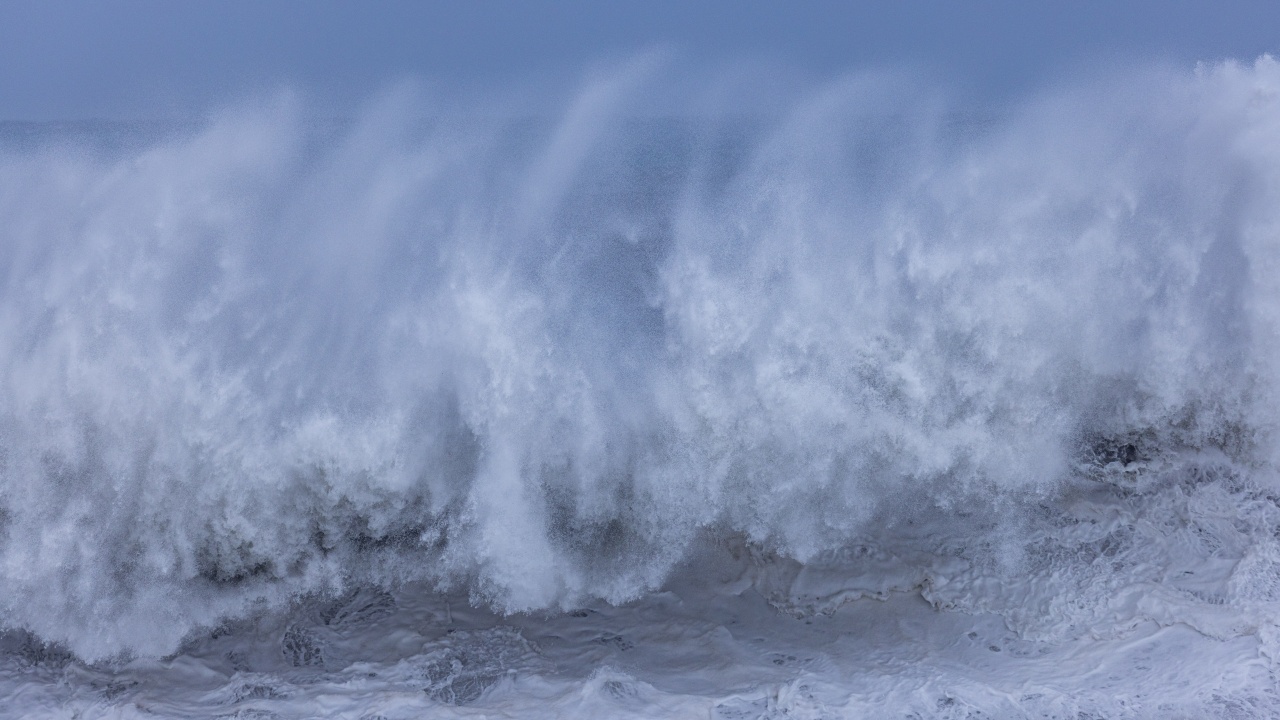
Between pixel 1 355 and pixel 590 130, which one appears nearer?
pixel 1 355

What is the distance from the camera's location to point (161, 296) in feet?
25.1

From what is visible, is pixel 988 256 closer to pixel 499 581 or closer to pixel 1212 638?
pixel 1212 638

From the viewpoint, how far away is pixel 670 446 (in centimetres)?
693

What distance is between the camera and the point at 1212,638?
5227 millimetres

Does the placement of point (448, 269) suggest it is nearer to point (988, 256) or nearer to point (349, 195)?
point (349, 195)

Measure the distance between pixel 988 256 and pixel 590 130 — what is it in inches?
277

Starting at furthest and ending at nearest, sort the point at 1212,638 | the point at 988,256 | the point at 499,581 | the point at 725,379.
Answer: the point at 988,256 < the point at 725,379 < the point at 499,581 < the point at 1212,638

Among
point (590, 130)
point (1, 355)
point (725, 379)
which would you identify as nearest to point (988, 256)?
point (725, 379)

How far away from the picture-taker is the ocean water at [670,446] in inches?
215

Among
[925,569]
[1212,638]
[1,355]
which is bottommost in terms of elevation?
[1212,638]

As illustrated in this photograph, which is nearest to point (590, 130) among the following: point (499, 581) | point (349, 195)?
point (349, 195)

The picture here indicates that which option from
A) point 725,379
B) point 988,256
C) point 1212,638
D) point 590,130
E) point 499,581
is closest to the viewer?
point 1212,638

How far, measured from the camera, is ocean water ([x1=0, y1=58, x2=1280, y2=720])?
17.9 feet

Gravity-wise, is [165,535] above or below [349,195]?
below
